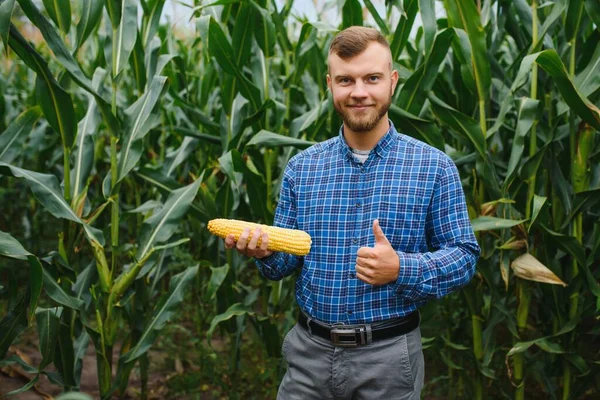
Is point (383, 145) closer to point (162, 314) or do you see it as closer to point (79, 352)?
point (162, 314)

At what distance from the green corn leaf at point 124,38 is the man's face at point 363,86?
1230 mm

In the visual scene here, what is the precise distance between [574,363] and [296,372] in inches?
58.7

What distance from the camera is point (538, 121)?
8.70 ft

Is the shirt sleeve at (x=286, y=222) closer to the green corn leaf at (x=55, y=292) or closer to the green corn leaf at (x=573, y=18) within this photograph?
the green corn leaf at (x=55, y=292)

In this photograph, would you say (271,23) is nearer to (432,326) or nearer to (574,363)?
(432,326)

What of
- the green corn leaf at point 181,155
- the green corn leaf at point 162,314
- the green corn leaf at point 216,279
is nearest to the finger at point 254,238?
the green corn leaf at point 216,279

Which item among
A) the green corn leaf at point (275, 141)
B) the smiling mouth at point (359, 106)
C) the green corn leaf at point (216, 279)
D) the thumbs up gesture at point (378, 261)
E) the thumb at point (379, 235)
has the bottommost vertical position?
the green corn leaf at point (216, 279)

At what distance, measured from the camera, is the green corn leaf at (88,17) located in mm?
2484

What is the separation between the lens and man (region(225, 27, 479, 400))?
5.80 ft

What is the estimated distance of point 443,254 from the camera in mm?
1758

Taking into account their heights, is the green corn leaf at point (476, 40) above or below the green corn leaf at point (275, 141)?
above

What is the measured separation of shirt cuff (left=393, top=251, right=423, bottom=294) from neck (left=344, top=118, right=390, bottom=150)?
40cm

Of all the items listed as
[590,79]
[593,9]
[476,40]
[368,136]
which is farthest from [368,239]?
[593,9]

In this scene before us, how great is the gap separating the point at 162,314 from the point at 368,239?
139cm
